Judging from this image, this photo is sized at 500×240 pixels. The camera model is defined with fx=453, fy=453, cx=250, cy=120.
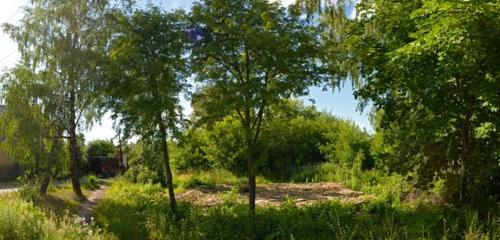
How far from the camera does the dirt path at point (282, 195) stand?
14.9 m

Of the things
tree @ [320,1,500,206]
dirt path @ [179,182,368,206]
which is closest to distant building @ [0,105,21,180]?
dirt path @ [179,182,368,206]

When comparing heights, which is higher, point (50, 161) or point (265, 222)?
point (50, 161)

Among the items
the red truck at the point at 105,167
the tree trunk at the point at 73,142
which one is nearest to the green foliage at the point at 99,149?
the red truck at the point at 105,167

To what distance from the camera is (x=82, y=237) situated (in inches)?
299

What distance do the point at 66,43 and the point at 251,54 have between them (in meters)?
8.85

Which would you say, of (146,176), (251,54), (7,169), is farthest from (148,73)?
(7,169)

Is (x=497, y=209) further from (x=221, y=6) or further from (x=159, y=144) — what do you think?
(x=159, y=144)

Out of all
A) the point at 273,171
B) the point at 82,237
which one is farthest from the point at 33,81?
the point at 273,171

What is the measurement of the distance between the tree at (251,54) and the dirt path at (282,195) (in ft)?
13.1

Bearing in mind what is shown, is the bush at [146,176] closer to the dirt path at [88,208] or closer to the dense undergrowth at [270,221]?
the dirt path at [88,208]

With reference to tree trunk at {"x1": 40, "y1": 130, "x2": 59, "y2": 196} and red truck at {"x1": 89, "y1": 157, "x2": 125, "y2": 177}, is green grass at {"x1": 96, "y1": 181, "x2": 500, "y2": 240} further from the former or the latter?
red truck at {"x1": 89, "y1": 157, "x2": 125, "y2": 177}

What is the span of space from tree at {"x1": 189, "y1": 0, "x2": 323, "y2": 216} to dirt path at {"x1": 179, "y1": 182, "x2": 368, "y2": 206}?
4.00m

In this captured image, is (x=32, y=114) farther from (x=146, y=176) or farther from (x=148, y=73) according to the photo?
(x=146, y=176)

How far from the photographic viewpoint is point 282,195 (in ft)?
55.8
